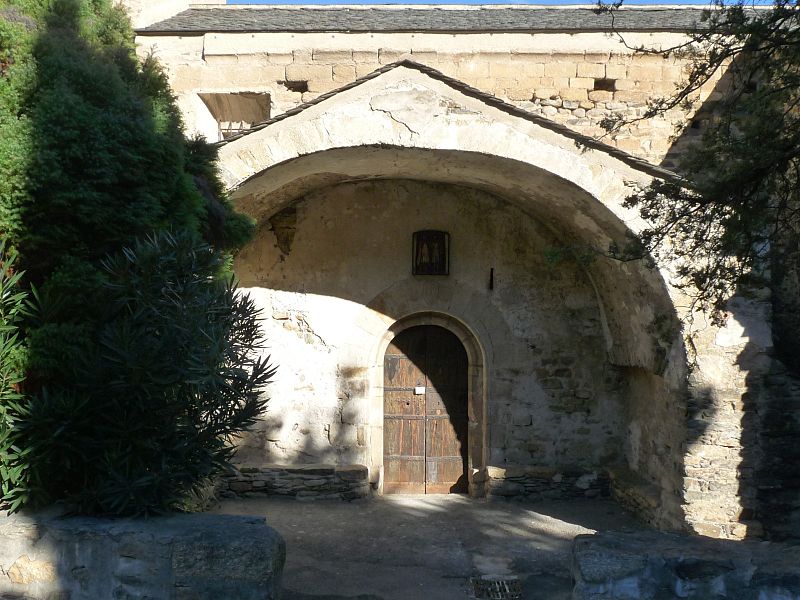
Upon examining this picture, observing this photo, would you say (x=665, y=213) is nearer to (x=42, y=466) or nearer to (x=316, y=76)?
(x=42, y=466)

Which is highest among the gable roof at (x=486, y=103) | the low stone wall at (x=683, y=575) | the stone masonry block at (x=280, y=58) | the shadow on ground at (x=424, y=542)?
the stone masonry block at (x=280, y=58)

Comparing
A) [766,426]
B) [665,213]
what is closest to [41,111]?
[665,213]

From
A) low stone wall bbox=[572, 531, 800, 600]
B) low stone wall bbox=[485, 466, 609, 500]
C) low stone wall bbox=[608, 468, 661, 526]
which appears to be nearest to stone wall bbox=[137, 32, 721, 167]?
low stone wall bbox=[608, 468, 661, 526]

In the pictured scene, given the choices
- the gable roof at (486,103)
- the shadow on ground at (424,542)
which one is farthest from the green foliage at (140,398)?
the gable roof at (486,103)

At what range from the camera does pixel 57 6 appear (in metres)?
4.61

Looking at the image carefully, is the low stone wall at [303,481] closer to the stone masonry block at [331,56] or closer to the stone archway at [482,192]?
the stone archway at [482,192]

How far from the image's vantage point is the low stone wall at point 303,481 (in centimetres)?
855

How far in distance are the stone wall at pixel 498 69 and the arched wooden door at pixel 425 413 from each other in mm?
2926

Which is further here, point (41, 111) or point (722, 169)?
point (722, 169)

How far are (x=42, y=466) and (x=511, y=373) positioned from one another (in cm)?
591

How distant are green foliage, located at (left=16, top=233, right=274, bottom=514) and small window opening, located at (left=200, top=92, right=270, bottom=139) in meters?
4.94

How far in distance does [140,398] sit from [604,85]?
23.4 ft

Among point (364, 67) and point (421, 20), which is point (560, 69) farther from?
point (364, 67)

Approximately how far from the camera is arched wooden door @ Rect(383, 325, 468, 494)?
9094mm
